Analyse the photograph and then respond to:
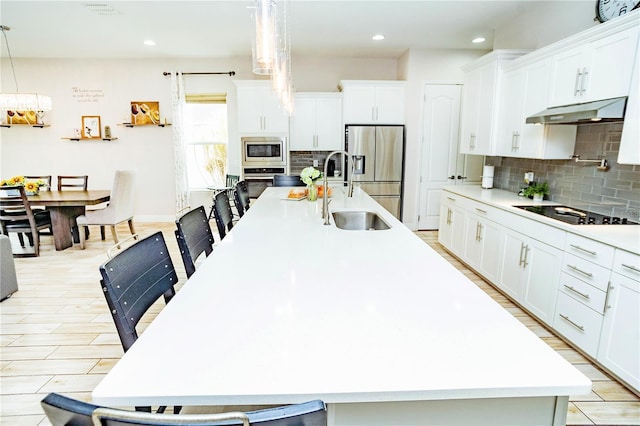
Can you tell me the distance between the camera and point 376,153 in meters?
5.55

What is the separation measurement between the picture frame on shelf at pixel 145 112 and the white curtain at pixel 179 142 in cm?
34

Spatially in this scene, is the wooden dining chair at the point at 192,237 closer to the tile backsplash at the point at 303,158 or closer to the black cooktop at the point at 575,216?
the black cooktop at the point at 575,216

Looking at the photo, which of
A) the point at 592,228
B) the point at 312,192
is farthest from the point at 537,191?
the point at 312,192

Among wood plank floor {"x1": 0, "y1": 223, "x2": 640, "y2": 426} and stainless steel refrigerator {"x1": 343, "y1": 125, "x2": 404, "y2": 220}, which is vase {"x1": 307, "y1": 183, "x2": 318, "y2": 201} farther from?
stainless steel refrigerator {"x1": 343, "y1": 125, "x2": 404, "y2": 220}

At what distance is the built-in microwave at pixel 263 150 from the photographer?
18.6 feet

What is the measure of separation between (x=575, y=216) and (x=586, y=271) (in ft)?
2.11

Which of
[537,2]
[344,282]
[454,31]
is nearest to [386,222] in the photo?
[344,282]

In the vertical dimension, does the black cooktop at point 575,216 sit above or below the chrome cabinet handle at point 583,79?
below

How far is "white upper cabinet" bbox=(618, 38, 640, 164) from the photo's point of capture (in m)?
2.19

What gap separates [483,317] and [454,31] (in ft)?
15.1

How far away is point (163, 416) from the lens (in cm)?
58

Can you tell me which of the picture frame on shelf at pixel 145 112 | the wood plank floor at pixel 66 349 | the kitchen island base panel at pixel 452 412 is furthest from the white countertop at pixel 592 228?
the picture frame on shelf at pixel 145 112

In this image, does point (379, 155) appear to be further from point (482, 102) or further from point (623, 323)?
point (623, 323)

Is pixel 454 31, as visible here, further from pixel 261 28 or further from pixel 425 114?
pixel 261 28
